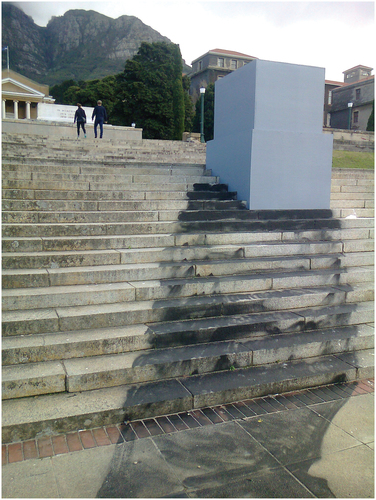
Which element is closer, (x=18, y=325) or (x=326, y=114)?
(x=18, y=325)

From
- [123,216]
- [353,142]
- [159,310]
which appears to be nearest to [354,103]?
[353,142]

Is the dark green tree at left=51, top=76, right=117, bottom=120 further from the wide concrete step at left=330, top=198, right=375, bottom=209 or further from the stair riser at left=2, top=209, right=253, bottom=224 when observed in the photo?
the stair riser at left=2, top=209, right=253, bottom=224

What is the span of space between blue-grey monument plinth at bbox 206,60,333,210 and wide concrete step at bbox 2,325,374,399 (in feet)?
10.3

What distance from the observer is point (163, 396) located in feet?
11.4

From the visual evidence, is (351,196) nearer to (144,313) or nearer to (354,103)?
(144,313)

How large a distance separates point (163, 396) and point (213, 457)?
754 millimetres

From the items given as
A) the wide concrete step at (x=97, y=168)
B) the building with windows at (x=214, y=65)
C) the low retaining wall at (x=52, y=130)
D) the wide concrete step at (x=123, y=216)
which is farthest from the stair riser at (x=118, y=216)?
the building with windows at (x=214, y=65)

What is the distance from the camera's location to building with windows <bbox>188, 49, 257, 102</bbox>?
200 ft

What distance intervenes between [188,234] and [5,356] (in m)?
3.12

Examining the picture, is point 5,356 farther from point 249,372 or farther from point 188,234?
point 188,234

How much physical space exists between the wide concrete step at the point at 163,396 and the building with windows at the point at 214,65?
203 feet

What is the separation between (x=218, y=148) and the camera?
26.6 feet

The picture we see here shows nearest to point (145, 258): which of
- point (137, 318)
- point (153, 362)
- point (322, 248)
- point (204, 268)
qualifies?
point (204, 268)

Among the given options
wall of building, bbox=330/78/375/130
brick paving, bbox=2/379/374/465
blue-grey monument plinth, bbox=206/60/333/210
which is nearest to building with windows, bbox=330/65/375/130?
wall of building, bbox=330/78/375/130
